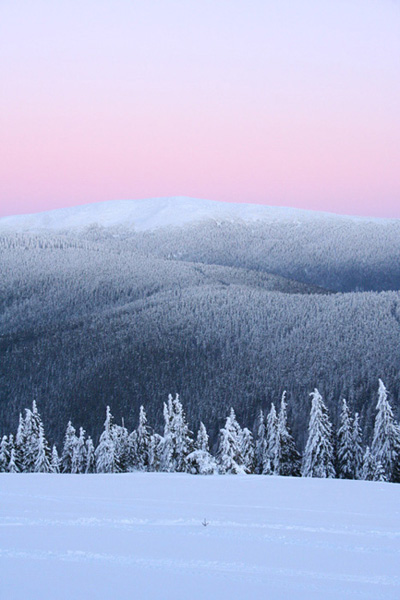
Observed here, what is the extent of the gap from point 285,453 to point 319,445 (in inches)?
105

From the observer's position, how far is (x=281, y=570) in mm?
6398

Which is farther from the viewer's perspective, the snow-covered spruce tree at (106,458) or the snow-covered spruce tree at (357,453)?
the snow-covered spruce tree at (106,458)

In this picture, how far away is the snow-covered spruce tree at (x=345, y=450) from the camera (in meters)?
35.4

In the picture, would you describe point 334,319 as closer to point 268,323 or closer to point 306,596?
point 268,323

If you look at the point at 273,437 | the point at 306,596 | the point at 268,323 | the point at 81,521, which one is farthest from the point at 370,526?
the point at 268,323

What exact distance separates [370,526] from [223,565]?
9.20ft

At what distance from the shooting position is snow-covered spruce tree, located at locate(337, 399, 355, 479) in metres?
35.4

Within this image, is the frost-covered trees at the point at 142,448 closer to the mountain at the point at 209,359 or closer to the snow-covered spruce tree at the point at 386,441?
the snow-covered spruce tree at the point at 386,441

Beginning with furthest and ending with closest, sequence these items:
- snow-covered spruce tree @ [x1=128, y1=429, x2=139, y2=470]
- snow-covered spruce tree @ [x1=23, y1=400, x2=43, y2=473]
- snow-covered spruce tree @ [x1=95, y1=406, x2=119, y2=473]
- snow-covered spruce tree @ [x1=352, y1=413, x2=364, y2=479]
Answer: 1. snow-covered spruce tree @ [x1=128, y1=429, x2=139, y2=470]
2. snow-covered spruce tree @ [x1=95, y1=406, x2=119, y2=473]
3. snow-covered spruce tree @ [x1=23, y1=400, x2=43, y2=473]
4. snow-covered spruce tree @ [x1=352, y1=413, x2=364, y2=479]

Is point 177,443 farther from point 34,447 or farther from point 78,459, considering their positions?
point 78,459

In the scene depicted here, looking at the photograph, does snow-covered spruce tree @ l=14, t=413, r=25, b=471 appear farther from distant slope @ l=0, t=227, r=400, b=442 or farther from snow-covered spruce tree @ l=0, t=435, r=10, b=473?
distant slope @ l=0, t=227, r=400, b=442

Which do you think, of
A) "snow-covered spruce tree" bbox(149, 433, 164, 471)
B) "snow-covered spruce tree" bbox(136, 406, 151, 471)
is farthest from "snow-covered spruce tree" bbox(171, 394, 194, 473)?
"snow-covered spruce tree" bbox(136, 406, 151, 471)

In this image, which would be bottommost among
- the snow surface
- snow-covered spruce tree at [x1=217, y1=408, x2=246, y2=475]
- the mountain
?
the mountain

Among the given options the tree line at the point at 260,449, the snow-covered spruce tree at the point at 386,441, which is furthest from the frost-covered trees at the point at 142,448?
the snow-covered spruce tree at the point at 386,441
